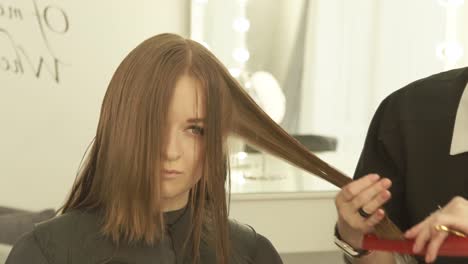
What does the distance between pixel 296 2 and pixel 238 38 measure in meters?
0.18

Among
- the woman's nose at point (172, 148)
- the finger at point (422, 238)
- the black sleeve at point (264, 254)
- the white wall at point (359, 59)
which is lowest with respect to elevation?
the black sleeve at point (264, 254)

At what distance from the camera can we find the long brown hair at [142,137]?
79 centimetres

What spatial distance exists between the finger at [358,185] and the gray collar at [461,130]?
0.89 feet

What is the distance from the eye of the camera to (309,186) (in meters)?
2.01

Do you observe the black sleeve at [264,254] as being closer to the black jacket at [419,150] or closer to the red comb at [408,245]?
the red comb at [408,245]

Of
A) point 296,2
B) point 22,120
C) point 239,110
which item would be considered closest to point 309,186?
point 296,2

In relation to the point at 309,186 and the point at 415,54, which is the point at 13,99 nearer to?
the point at 309,186

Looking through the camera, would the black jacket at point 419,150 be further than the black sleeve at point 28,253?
Yes

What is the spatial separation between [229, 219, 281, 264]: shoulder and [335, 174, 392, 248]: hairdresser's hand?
0.10m

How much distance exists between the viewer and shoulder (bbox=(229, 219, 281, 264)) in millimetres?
898

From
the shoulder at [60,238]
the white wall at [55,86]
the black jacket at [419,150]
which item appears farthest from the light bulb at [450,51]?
the shoulder at [60,238]

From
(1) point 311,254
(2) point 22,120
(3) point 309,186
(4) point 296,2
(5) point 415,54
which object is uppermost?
(4) point 296,2

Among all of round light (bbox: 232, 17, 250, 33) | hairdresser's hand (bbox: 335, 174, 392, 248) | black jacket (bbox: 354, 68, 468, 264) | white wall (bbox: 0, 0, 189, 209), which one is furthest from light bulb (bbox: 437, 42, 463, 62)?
hairdresser's hand (bbox: 335, 174, 392, 248)

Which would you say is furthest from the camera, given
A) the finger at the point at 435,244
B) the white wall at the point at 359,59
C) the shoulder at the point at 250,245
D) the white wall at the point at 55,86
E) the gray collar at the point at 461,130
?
the white wall at the point at 359,59
